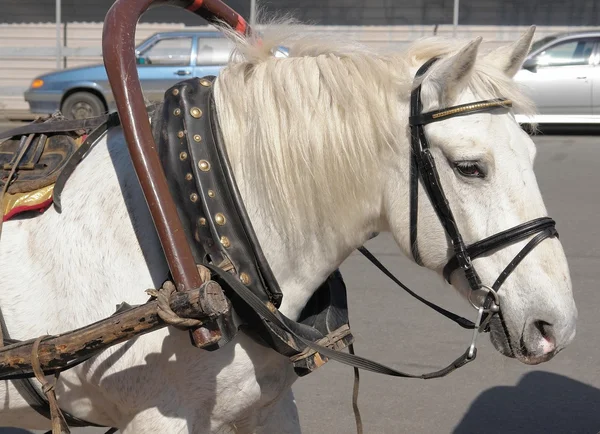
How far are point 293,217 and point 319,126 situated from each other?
0.79 feet

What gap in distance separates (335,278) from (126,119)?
0.80 m

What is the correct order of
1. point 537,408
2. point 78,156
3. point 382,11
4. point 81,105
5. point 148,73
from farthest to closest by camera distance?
point 382,11, point 81,105, point 148,73, point 537,408, point 78,156

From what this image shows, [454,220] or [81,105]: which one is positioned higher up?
[454,220]

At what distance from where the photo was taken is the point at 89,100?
13531 mm

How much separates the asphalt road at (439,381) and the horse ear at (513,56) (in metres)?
1.71

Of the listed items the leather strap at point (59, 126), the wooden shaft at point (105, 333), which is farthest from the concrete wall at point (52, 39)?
the wooden shaft at point (105, 333)

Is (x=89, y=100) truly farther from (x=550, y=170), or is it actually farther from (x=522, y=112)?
(x=522, y=112)

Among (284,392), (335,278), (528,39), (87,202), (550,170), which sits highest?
(528,39)

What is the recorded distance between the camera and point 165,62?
13.2 meters

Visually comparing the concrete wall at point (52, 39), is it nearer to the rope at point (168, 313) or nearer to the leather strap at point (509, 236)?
the leather strap at point (509, 236)

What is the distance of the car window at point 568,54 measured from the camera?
484 inches

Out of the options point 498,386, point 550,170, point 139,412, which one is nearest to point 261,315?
point 139,412

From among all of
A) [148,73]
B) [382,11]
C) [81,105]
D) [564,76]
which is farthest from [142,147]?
[382,11]

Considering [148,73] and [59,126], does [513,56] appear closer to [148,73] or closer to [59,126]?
[59,126]
